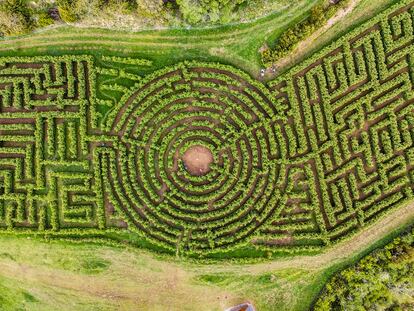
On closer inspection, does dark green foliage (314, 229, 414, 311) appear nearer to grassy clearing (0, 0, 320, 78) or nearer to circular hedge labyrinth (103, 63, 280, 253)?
circular hedge labyrinth (103, 63, 280, 253)

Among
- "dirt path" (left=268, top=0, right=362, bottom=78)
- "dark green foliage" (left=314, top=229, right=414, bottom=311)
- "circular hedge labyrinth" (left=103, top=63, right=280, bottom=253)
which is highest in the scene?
"dirt path" (left=268, top=0, right=362, bottom=78)

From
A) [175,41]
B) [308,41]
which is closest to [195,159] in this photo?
[175,41]

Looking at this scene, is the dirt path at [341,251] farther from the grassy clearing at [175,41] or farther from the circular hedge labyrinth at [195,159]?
the grassy clearing at [175,41]

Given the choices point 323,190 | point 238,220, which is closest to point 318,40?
point 323,190

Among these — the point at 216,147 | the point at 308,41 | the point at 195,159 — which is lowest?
the point at 195,159

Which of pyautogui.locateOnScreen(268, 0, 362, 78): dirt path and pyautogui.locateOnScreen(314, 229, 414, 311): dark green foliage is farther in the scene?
pyautogui.locateOnScreen(268, 0, 362, 78): dirt path

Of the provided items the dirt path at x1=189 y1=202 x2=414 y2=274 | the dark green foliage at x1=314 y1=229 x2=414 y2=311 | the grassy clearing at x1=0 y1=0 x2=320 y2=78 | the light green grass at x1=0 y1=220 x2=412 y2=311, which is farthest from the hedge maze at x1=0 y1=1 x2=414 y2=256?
the dark green foliage at x1=314 y1=229 x2=414 y2=311

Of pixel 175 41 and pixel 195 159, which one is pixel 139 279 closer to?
pixel 195 159

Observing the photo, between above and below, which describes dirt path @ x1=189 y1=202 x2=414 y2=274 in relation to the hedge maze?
below
